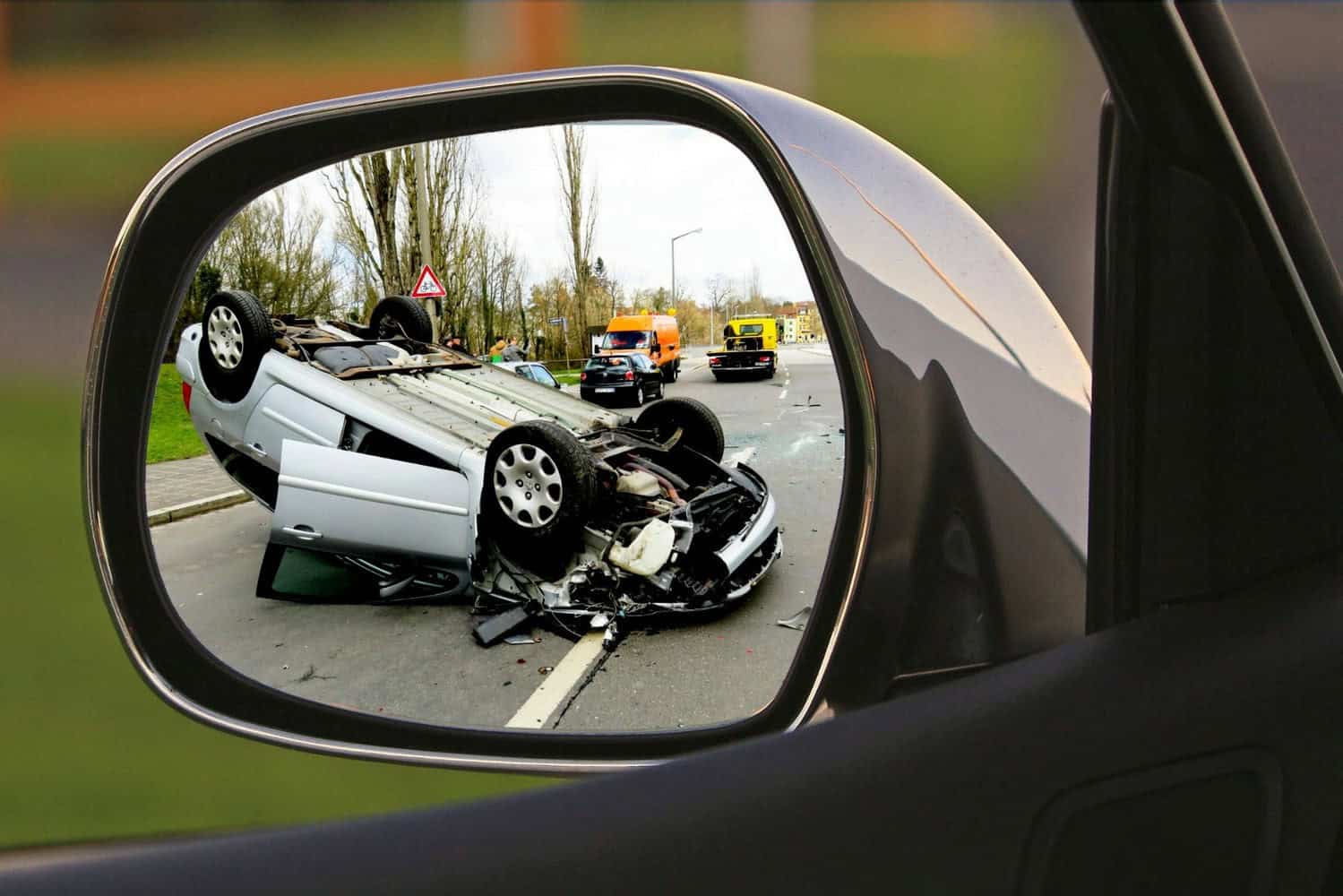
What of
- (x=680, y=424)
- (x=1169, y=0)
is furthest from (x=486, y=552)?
(x=1169, y=0)

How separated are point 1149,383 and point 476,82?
952 mm

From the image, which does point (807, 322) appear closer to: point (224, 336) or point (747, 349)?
point (747, 349)

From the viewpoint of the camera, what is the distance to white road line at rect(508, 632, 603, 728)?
1200 millimetres

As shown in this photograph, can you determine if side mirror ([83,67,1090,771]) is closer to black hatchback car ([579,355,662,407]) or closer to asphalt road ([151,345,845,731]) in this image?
asphalt road ([151,345,845,731])

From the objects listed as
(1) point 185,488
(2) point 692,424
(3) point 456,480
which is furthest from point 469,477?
(1) point 185,488

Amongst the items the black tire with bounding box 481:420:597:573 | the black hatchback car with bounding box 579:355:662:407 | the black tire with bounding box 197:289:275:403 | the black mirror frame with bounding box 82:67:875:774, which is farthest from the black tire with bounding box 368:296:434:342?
the black tire with bounding box 481:420:597:573

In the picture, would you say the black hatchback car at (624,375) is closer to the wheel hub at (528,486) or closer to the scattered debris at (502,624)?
the wheel hub at (528,486)

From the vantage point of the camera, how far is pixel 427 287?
1.85m

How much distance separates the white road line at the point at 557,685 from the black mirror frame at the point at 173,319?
0.06 m

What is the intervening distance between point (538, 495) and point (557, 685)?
2.10 meters

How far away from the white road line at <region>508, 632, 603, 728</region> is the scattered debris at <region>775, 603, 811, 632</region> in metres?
0.39

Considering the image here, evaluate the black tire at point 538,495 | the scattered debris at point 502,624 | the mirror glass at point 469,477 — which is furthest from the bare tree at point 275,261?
the black tire at point 538,495

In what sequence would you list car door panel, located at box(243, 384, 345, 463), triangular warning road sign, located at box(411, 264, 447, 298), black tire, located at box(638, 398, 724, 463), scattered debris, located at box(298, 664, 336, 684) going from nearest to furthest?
1. scattered debris, located at box(298, 664, 336, 684)
2. triangular warning road sign, located at box(411, 264, 447, 298)
3. black tire, located at box(638, 398, 724, 463)
4. car door panel, located at box(243, 384, 345, 463)

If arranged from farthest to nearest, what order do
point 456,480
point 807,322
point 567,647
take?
1. point 456,480
2. point 567,647
3. point 807,322
